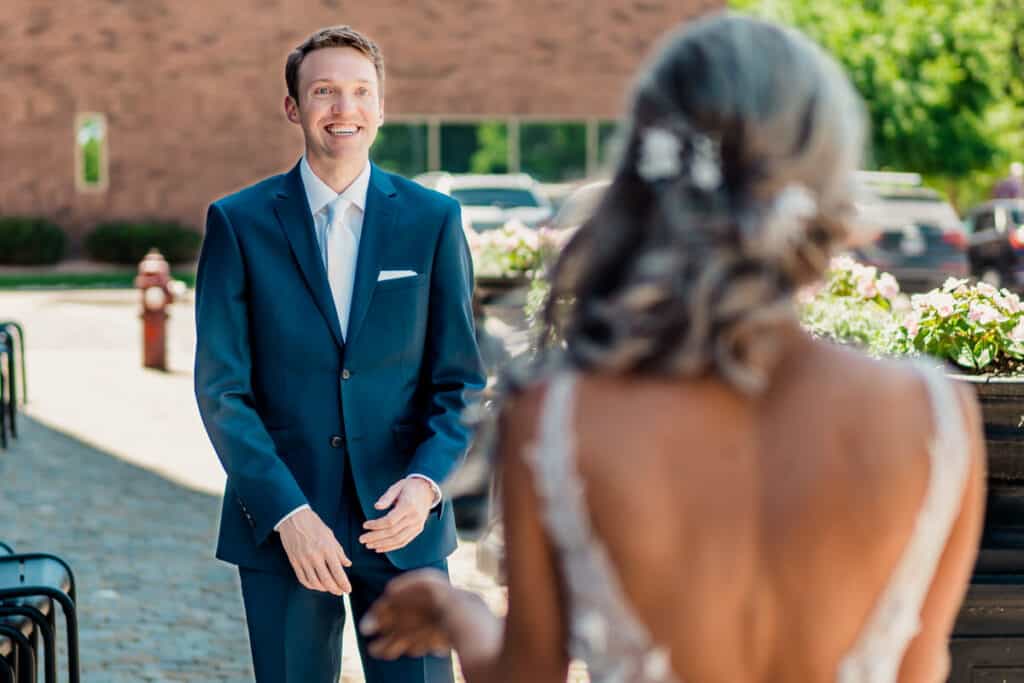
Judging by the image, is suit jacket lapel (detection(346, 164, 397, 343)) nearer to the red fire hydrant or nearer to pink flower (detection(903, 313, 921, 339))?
pink flower (detection(903, 313, 921, 339))

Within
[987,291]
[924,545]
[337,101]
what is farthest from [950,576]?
[987,291]

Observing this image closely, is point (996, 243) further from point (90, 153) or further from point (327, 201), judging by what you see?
point (327, 201)

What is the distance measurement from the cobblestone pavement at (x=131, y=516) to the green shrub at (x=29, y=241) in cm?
1560

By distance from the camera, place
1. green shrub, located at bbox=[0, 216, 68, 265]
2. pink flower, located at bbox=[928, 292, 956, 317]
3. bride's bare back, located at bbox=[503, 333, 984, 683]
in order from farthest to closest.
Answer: green shrub, located at bbox=[0, 216, 68, 265], pink flower, located at bbox=[928, 292, 956, 317], bride's bare back, located at bbox=[503, 333, 984, 683]

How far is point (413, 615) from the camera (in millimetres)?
1868

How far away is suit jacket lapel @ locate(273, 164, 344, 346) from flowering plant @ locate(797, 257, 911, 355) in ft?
8.96

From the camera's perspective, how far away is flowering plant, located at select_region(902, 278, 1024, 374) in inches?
199

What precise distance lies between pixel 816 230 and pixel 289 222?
6.01 ft

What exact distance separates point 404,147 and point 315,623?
30.4 m

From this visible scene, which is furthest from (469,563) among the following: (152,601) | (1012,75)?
(1012,75)

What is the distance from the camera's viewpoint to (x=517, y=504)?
A: 166 centimetres

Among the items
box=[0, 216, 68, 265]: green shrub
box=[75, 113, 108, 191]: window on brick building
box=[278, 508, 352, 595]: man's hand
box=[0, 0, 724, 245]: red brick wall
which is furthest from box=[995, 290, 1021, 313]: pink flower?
box=[75, 113, 108, 191]: window on brick building

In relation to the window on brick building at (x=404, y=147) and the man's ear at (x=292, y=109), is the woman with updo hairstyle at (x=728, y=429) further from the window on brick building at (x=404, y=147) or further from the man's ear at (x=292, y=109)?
the window on brick building at (x=404, y=147)

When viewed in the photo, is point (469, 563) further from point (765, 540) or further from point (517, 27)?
point (517, 27)
